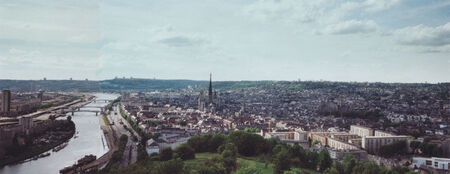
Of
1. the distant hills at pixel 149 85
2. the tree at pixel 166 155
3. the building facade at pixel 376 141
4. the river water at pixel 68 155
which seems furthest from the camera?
the distant hills at pixel 149 85

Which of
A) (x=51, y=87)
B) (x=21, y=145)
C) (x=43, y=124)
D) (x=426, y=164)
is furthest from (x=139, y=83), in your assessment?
(x=426, y=164)

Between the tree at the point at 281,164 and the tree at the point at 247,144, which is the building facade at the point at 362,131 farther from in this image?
the tree at the point at 281,164

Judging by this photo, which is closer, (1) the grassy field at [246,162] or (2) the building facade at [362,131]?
(1) the grassy field at [246,162]

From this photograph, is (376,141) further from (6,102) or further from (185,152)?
(6,102)

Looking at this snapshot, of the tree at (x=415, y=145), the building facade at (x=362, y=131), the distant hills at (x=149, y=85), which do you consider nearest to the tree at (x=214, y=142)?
the tree at (x=415, y=145)

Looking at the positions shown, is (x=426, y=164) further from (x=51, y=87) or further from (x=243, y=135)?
(x=51, y=87)

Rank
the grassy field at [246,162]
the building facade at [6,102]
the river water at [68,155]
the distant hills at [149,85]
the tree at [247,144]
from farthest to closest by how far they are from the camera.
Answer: the distant hills at [149,85] < the building facade at [6,102] < the tree at [247,144] < the river water at [68,155] < the grassy field at [246,162]

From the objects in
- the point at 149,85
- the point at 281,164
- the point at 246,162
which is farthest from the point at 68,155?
the point at 149,85

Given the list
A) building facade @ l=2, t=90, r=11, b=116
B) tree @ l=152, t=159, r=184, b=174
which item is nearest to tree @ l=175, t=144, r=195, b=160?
Result: tree @ l=152, t=159, r=184, b=174
